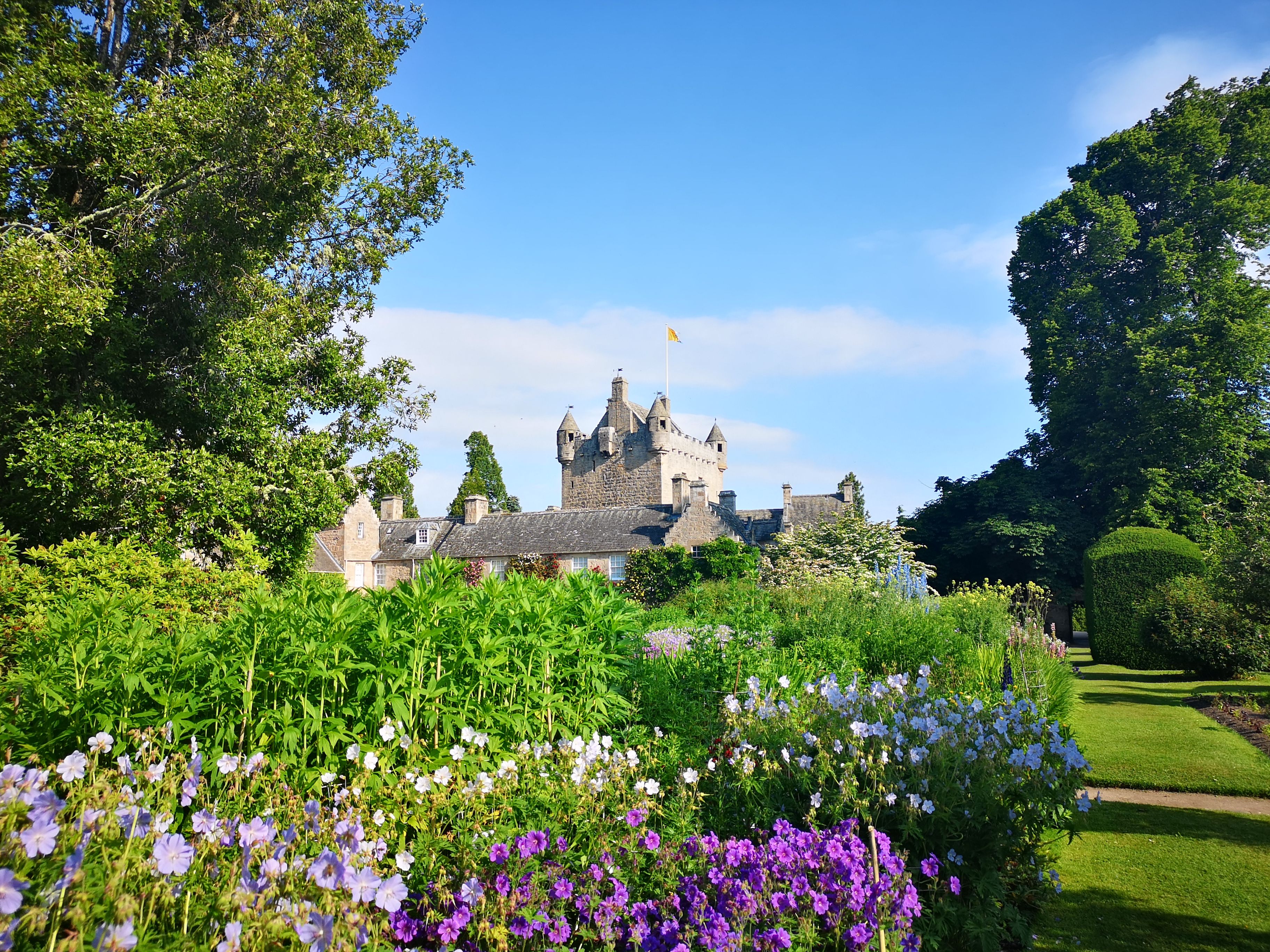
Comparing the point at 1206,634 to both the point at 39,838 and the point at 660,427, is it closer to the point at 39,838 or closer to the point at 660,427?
the point at 39,838

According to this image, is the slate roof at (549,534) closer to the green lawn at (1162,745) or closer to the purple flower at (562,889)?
the green lawn at (1162,745)

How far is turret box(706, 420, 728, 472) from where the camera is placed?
163 feet

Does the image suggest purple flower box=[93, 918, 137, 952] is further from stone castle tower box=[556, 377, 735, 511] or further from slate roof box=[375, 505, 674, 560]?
stone castle tower box=[556, 377, 735, 511]

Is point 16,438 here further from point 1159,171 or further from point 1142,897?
point 1159,171

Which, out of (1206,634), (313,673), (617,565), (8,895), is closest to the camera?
(8,895)

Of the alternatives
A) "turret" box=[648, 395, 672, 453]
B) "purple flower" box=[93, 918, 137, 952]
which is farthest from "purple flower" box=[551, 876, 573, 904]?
"turret" box=[648, 395, 672, 453]

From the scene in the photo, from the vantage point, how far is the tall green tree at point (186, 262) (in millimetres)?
11055

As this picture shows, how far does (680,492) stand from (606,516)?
475 centimetres

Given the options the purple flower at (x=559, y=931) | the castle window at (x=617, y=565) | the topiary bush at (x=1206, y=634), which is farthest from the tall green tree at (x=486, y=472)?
the purple flower at (x=559, y=931)

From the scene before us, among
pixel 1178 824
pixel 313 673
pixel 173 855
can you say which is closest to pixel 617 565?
pixel 1178 824

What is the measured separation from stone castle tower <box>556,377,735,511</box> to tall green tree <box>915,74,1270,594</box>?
56.2ft

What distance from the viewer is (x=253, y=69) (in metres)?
13.4

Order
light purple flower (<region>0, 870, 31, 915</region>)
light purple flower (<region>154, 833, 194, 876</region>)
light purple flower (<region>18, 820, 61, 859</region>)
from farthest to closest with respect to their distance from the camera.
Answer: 1. light purple flower (<region>154, 833, 194, 876</region>)
2. light purple flower (<region>18, 820, 61, 859</region>)
3. light purple flower (<region>0, 870, 31, 915</region>)

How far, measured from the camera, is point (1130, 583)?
58.7 ft
